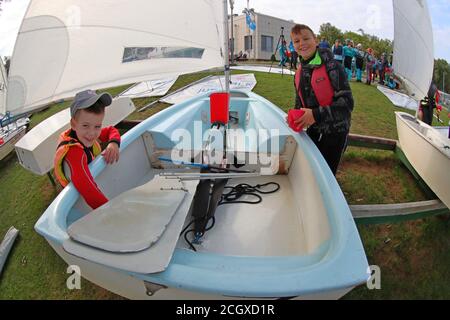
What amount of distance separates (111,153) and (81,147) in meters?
0.27

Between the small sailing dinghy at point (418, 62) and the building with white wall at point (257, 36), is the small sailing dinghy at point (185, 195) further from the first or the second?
the building with white wall at point (257, 36)

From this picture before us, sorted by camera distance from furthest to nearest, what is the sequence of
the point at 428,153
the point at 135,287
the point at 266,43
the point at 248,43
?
the point at 266,43 < the point at 248,43 < the point at 428,153 < the point at 135,287

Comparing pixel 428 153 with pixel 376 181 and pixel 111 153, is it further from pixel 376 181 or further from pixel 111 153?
pixel 111 153

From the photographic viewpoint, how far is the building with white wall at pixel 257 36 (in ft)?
80.4

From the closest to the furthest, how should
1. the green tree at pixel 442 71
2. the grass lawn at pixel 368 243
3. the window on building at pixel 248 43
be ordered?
the grass lawn at pixel 368 243 < the green tree at pixel 442 71 < the window on building at pixel 248 43

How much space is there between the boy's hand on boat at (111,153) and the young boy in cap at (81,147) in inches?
5.7

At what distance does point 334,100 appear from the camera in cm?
181

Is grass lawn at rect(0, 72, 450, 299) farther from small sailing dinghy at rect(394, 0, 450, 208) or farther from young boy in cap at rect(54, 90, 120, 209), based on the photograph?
young boy in cap at rect(54, 90, 120, 209)

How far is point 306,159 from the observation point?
1.81 metres

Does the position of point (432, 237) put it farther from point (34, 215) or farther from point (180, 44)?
point (34, 215)

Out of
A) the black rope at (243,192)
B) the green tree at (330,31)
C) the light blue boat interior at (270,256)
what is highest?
the green tree at (330,31)

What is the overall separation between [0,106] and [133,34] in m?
0.97

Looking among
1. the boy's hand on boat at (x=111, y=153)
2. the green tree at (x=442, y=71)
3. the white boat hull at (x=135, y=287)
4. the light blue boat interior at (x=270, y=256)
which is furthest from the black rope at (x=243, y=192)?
the green tree at (x=442, y=71)

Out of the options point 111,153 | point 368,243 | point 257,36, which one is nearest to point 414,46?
point 368,243
